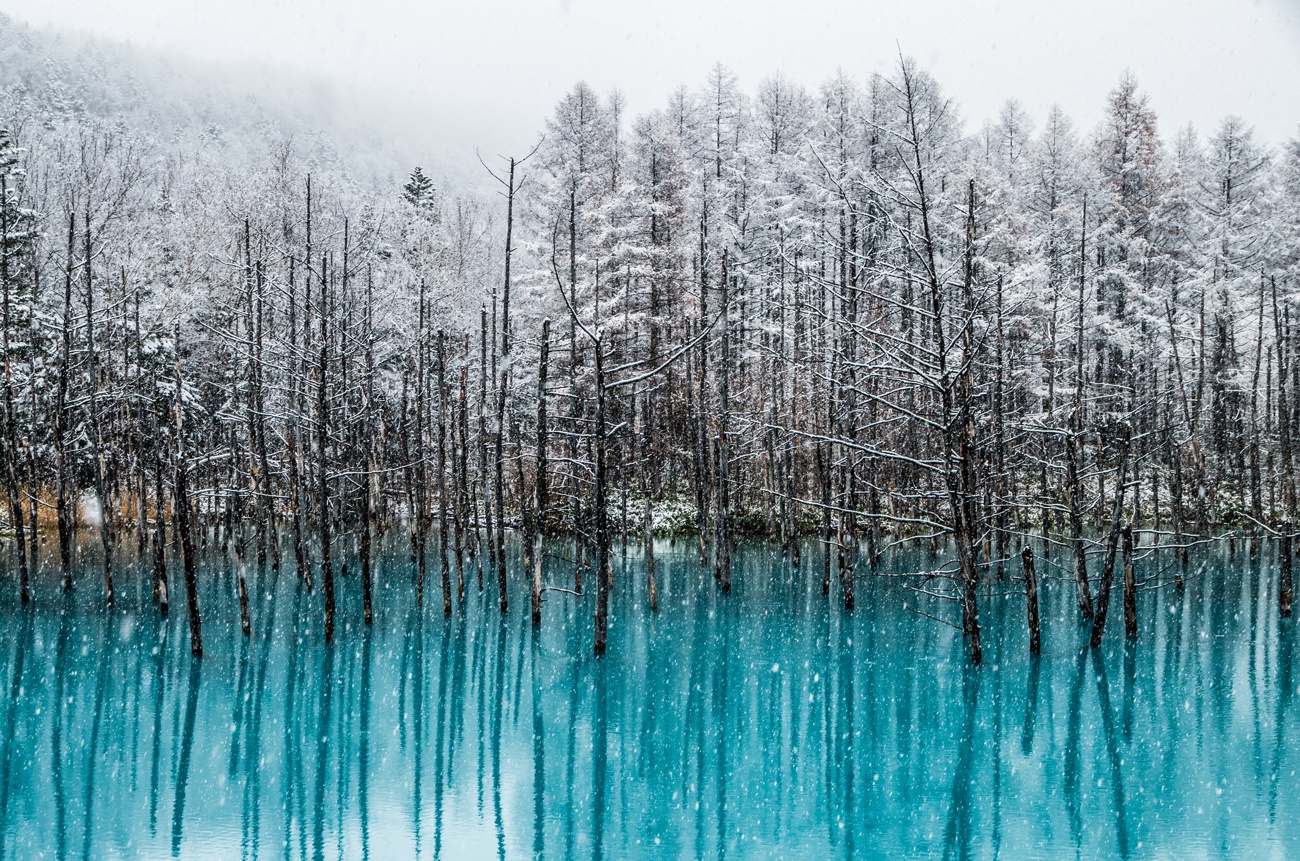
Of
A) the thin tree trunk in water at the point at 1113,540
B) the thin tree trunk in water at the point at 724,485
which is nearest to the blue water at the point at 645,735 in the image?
the thin tree trunk in water at the point at 1113,540

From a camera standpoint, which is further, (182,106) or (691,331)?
(182,106)

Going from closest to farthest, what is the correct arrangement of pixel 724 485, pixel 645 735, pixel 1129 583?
pixel 645 735 → pixel 1129 583 → pixel 724 485

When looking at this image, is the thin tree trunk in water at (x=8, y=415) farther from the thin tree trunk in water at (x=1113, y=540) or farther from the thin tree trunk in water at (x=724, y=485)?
the thin tree trunk in water at (x=1113, y=540)

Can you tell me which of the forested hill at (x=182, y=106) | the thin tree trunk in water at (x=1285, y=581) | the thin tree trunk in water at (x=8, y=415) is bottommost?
the thin tree trunk in water at (x=1285, y=581)

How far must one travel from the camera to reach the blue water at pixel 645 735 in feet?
30.3

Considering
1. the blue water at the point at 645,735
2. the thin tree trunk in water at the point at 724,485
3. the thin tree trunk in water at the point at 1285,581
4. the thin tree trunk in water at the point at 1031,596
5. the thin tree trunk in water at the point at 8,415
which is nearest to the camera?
the blue water at the point at 645,735

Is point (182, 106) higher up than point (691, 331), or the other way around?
point (182, 106)

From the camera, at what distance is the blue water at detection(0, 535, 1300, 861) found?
923 centimetres

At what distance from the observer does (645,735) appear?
12531mm

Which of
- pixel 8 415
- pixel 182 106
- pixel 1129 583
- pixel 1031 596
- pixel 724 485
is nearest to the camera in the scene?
pixel 1031 596

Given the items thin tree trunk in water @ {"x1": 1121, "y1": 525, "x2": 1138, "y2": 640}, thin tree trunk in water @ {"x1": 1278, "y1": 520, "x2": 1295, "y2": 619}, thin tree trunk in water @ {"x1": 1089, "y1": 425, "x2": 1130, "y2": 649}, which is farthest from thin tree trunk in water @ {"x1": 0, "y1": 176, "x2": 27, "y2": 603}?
thin tree trunk in water @ {"x1": 1278, "y1": 520, "x2": 1295, "y2": 619}

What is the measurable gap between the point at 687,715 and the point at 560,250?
1658 cm

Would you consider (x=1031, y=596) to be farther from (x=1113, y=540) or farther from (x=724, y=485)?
(x=724, y=485)

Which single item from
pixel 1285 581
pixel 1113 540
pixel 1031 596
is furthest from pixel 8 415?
pixel 1285 581
